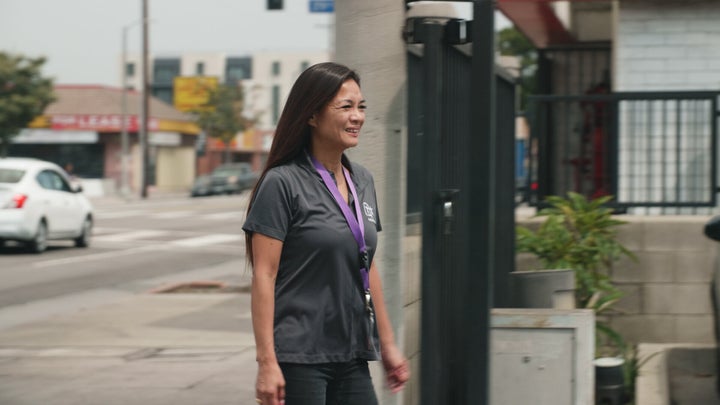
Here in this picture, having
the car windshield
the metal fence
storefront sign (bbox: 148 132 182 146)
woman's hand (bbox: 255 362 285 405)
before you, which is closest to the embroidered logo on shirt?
woman's hand (bbox: 255 362 285 405)

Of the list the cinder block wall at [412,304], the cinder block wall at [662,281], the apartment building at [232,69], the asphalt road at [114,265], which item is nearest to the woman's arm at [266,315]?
the cinder block wall at [412,304]

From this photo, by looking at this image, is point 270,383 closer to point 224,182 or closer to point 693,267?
point 693,267

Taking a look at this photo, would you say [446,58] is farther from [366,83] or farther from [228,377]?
[228,377]

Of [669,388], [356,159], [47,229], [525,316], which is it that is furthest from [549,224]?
[47,229]

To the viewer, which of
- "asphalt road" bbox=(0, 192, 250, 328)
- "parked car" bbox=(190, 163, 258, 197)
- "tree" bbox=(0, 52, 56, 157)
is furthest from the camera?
"parked car" bbox=(190, 163, 258, 197)

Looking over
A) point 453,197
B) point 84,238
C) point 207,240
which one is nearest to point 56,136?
point 207,240

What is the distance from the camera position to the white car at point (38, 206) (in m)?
19.5

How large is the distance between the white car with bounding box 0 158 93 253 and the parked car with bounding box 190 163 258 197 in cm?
3392

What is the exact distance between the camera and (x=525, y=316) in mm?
5402

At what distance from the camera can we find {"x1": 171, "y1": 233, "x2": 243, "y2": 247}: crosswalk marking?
2299cm

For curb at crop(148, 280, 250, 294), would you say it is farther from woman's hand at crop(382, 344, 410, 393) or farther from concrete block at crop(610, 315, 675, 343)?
woman's hand at crop(382, 344, 410, 393)

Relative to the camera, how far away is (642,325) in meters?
8.27

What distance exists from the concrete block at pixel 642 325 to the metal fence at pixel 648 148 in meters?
0.93

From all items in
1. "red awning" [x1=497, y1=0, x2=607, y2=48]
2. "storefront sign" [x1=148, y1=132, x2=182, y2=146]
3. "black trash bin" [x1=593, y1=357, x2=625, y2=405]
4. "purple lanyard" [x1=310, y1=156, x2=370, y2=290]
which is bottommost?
"black trash bin" [x1=593, y1=357, x2=625, y2=405]
